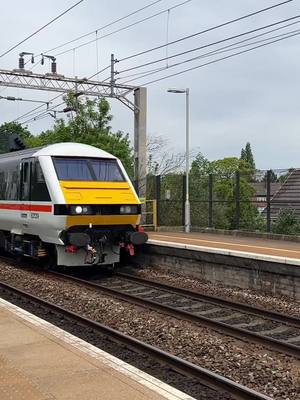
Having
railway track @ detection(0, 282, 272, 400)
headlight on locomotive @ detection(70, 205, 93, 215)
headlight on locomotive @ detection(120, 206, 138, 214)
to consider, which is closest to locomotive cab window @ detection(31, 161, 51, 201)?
headlight on locomotive @ detection(70, 205, 93, 215)

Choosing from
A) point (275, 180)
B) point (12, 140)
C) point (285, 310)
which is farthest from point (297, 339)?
point (12, 140)

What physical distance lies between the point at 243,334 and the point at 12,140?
15927 mm

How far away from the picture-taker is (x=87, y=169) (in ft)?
45.5

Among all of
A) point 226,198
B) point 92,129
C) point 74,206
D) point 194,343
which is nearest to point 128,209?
point 74,206

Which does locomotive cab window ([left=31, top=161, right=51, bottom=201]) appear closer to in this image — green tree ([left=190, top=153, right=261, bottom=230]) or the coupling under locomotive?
the coupling under locomotive

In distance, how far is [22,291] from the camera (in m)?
11.5

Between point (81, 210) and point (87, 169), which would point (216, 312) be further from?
point (87, 169)

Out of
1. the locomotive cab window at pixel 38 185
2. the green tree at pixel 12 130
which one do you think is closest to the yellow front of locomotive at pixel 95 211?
the locomotive cab window at pixel 38 185

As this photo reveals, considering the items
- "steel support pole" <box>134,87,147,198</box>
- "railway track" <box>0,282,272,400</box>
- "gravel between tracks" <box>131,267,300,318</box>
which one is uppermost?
"steel support pole" <box>134,87,147,198</box>

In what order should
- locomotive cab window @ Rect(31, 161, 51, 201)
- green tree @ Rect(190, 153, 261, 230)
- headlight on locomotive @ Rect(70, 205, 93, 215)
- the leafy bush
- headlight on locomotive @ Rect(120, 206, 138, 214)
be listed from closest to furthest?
headlight on locomotive @ Rect(70, 205, 93, 215) → locomotive cab window @ Rect(31, 161, 51, 201) → headlight on locomotive @ Rect(120, 206, 138, 214) → the leafy bush → green tree @ Rect(190, 153, 261, 230)

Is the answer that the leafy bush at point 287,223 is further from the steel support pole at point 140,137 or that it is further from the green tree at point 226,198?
the steel support pole at point 140,137

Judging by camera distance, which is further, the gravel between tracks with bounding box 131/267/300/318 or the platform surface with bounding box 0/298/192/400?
the gravel between tracks with bounding box 131/267/300/318

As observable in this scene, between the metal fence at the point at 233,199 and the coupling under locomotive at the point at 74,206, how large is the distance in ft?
25.8

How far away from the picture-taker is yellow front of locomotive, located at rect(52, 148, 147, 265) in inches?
507
